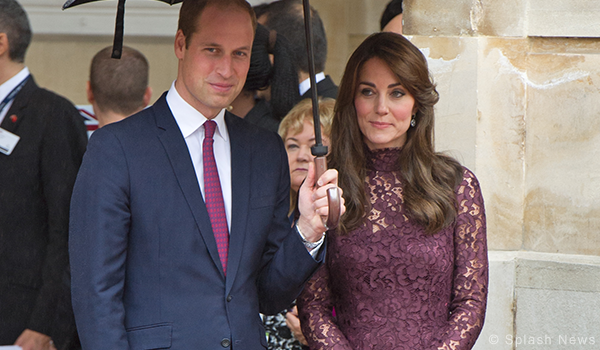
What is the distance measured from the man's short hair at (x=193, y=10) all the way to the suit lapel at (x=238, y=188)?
306 millimetres

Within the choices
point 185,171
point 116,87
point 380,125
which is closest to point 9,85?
point 116,87

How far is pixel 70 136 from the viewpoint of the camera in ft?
11.1

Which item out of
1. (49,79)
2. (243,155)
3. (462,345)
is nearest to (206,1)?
(243,155)

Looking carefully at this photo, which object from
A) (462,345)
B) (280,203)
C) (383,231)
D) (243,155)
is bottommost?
(462,345)

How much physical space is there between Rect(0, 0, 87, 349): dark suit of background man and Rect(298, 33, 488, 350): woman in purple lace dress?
1231mm

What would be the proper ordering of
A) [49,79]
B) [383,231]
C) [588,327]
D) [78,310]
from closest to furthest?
1. [78,310]
2. [383,231]
3. [588,327]
4. [49,79]

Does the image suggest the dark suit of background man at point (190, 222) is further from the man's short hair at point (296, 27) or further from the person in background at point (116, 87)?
the man's short hair at point (296, 27)

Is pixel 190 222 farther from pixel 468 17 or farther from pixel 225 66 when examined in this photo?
pixel 468 17

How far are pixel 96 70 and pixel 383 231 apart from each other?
203cm

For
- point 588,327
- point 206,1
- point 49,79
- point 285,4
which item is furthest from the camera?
point 49,79

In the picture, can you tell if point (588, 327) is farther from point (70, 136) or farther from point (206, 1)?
point (70, 136)

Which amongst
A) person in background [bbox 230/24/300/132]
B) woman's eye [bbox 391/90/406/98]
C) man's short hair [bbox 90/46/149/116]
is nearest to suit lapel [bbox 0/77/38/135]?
man's short hair [bbox 90/46/149/116]

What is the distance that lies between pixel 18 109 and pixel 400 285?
1.91 metres

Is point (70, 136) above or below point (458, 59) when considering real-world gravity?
below
